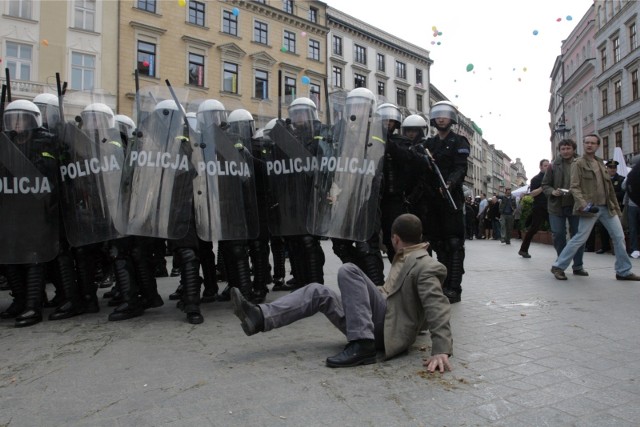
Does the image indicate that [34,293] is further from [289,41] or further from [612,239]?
[289,41]

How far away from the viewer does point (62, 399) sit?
96.4 inches

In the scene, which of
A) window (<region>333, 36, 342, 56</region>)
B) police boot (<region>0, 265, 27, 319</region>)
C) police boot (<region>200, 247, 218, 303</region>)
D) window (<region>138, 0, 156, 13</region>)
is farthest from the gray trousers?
window (<region>333, 36, 342, 56</region>)

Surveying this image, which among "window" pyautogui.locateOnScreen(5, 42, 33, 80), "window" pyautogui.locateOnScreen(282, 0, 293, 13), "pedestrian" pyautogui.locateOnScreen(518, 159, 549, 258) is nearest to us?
"pedestrian" pyautogui.locateOnScreen(518, 159, 549, 258)

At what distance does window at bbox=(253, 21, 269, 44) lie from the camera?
3247 centimetres

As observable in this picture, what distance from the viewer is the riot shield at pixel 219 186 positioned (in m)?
4.29

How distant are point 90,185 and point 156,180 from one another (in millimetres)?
623

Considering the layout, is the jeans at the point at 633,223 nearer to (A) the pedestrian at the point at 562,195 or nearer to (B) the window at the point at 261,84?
(A) the pedestrian at the point at 562,195

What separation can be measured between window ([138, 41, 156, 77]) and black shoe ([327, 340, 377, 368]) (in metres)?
27.3

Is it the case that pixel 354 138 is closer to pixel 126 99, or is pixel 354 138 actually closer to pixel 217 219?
pixel 217 219

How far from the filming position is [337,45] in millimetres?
39781

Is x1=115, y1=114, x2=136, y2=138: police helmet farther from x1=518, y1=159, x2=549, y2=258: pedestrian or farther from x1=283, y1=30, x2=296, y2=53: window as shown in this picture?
x1=283, y1=30, x2=296, y2=53: window

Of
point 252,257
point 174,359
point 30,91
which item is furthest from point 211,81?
point 174,359

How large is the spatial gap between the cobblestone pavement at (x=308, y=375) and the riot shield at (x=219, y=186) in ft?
2.67

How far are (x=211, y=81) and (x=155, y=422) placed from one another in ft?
97.5
